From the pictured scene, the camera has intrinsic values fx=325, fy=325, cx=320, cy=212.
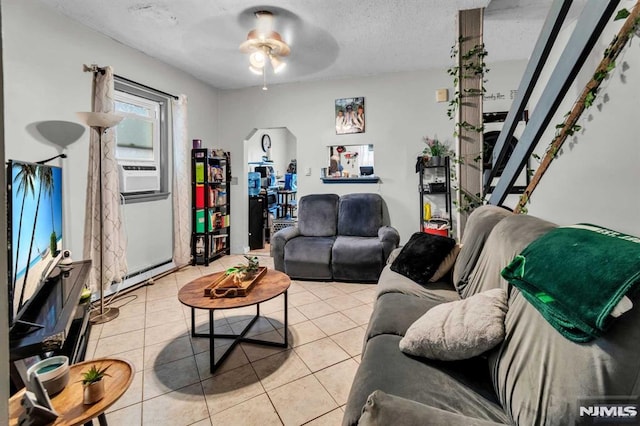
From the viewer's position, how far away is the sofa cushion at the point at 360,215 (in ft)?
14.0

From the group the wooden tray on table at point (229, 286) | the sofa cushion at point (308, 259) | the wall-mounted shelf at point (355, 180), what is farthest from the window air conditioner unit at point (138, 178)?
the wall-mounted shelf at point (355, 180)

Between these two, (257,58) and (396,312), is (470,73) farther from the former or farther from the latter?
(396,312)

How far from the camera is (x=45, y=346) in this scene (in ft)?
4.13

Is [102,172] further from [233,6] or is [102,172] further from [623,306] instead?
[623,306]

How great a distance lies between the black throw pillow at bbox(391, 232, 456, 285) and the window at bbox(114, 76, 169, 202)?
3.04 metres

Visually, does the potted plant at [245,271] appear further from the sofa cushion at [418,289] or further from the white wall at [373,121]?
the white wall at [373,121]

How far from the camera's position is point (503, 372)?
110 centimetres

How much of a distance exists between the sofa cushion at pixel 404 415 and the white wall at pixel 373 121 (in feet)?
12.4

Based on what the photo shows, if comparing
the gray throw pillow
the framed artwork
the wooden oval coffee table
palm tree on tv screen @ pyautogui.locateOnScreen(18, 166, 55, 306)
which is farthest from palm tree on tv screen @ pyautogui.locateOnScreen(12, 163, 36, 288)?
the framed artwork

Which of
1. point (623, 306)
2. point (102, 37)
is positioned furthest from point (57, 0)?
point (623, 306)

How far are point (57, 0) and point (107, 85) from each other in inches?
27.2

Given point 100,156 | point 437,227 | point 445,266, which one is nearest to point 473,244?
point 445,266

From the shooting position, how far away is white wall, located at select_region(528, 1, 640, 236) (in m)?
1.52

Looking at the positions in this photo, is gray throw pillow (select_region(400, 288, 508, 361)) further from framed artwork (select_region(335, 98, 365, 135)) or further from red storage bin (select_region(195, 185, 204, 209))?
red storage bin (select_region(195, 185, 204, 209))
